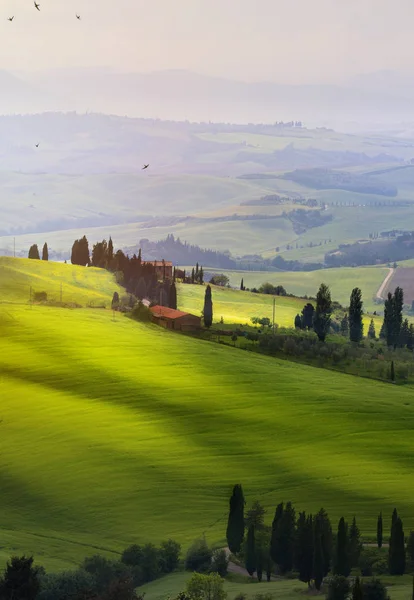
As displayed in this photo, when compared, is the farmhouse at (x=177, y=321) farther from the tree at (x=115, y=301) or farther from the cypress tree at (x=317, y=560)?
the cypress tree at (x=317, y=560)

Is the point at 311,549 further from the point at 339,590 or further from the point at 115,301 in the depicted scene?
the point at 115,301

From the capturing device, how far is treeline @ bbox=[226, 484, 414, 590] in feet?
240

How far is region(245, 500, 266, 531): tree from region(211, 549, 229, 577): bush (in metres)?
6.15

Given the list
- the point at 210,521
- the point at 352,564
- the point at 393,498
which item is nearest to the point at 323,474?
the point at 393,498

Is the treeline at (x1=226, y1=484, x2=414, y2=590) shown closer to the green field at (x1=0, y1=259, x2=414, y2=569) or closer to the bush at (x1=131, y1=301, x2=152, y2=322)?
the green field at (x1=0, y1=259, x2=414, y2=569)

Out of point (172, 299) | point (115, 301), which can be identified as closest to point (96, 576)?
point (115, 301)

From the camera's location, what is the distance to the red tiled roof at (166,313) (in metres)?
168

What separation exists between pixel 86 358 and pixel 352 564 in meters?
69.3

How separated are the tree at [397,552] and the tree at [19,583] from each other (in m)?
24.1

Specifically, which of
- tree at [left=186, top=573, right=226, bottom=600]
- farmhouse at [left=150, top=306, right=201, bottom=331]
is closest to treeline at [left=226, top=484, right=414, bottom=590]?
tree at [left=186, top=573, right=226, bottom=600]

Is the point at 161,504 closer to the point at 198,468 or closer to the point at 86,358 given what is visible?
the point at 198,468

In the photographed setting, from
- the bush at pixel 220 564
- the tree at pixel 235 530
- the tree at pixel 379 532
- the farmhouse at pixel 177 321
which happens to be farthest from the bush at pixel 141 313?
the bush at pixel 220 564

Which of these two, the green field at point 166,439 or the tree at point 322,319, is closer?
the green field at point 166,439

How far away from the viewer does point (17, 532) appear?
279 feet
